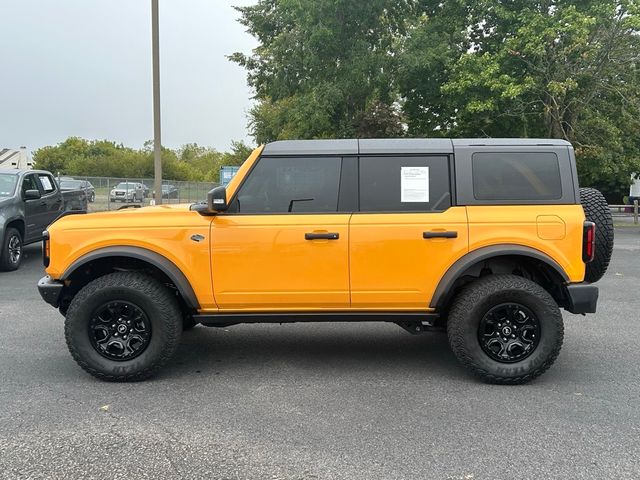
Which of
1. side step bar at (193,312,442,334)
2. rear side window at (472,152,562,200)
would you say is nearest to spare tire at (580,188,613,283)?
rear side window at (472,152,562,200)

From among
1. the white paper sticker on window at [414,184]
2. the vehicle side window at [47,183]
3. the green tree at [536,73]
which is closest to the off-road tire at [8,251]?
the vehicle side window at [47,183]

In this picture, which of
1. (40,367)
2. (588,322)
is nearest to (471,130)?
(588,322)

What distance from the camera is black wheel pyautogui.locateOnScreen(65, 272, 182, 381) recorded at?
418cm

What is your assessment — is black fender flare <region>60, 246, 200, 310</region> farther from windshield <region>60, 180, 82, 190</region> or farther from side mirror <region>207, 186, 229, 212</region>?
windshield <region>60, 180, 82, 190</region>

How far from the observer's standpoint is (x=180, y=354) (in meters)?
5.04

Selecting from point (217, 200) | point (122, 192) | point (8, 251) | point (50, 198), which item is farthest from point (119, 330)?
point (122, 192)

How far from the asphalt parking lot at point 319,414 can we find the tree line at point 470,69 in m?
14.0

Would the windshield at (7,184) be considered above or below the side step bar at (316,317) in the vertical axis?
above

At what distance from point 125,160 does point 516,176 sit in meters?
71.6

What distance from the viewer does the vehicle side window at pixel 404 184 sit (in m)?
4.28

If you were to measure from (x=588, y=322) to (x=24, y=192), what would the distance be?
949cm

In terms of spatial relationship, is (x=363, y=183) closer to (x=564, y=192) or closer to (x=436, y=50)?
(x=564, y=192)

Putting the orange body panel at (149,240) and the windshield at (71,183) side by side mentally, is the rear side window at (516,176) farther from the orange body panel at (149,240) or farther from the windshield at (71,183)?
the windshield at (71,183)

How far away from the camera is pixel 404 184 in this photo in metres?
4.31
